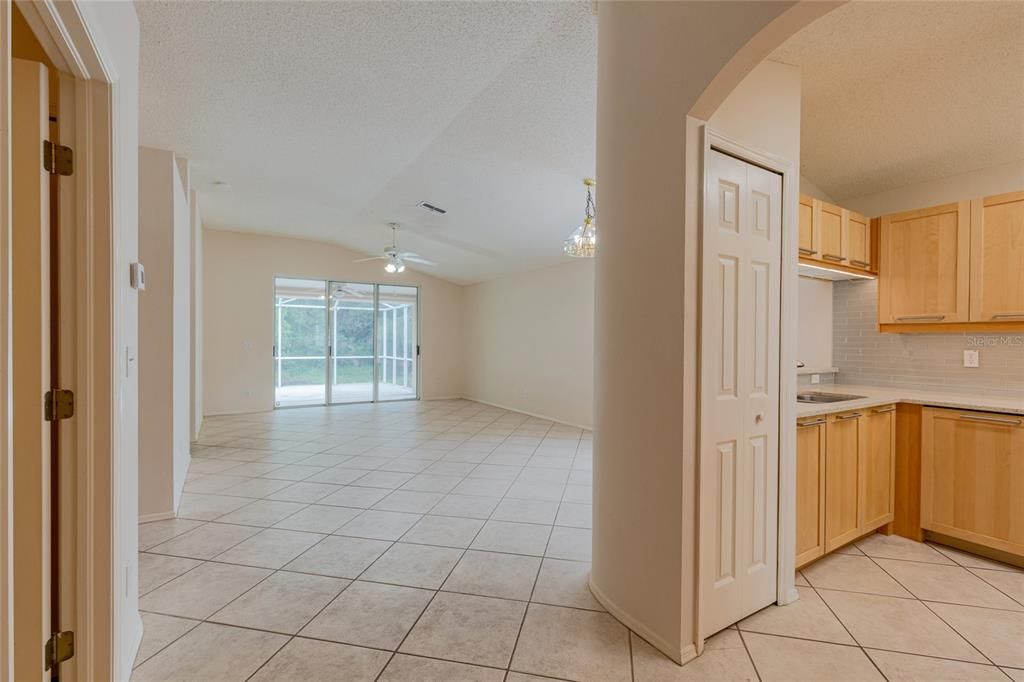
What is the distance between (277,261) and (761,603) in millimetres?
7922

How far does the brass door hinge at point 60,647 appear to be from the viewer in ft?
4.74

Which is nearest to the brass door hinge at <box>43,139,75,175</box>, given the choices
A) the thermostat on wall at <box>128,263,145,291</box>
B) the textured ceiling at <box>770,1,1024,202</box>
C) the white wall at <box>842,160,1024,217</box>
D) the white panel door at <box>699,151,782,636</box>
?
the thermostat on wall at <box>128,263,145,291</box>

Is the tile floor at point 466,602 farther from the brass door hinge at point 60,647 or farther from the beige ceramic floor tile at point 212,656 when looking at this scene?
the brass door hinge at point 60,647

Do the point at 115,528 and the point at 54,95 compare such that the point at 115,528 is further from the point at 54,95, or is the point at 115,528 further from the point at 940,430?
the point at 940,430

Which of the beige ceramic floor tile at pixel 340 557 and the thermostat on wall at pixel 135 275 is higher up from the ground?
the thermostat on wall at pixel 135 275

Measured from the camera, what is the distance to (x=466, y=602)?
2.12m

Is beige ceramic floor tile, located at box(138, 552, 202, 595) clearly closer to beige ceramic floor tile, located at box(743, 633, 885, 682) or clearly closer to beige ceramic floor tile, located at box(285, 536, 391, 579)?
beige ceramic floor tile, located at box(285, 536, 391, 579)

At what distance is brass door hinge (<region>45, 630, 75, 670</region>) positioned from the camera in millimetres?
1443

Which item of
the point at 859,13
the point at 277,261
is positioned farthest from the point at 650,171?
the point at 277,261

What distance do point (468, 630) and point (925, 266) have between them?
3.65 m

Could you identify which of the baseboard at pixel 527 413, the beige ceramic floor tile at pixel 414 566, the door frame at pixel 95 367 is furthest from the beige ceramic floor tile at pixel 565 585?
the baseboard at pixel 527 413

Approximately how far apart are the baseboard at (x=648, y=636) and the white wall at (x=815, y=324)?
8.12 feet

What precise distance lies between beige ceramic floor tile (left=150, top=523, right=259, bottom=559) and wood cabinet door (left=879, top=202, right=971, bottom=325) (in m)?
4.66

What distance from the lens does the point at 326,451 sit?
4.95 m
